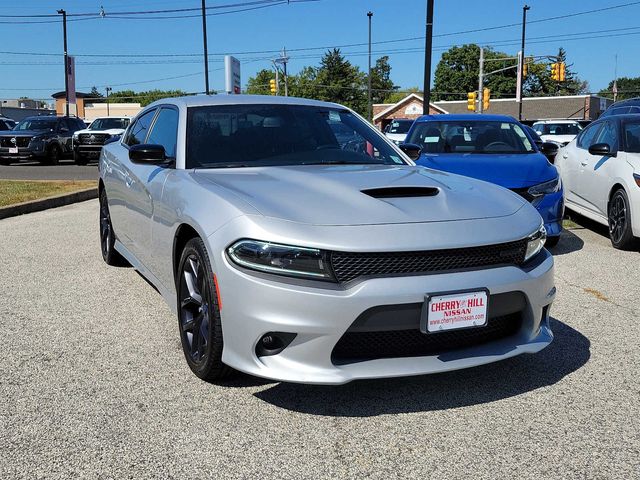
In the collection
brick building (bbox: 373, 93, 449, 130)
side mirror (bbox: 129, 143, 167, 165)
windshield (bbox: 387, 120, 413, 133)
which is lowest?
side mirror (bbox: 129, 143, 167, 165)

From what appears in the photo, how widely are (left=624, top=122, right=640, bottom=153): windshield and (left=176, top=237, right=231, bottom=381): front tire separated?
19.4ft

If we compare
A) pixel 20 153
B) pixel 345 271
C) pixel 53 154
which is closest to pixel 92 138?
pixel 53 154

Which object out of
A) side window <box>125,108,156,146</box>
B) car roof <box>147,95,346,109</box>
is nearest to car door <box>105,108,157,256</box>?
side window <box>125,108,156,146</box>

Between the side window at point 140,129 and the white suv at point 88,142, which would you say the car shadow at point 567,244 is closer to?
the side window at point 140,129

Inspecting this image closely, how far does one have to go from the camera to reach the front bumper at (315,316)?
280 centimetres

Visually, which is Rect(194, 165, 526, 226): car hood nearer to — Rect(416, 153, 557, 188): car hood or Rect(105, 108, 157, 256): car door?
Rect(105, 108, 157, 256): car door

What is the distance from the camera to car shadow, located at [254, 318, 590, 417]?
3.15 metres

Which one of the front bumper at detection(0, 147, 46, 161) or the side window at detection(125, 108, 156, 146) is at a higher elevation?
the side window at detection(125, 108, 156, 146)

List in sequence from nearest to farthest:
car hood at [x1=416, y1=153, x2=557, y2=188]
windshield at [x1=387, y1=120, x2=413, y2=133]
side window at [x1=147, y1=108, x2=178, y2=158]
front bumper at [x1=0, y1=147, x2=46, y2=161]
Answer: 1. side window at [x1=147, y1=108, x2=178, y2=158]
2. car hood at [x1=416, y1=153, x2=557, y2=188]
3. front bumper at [x1=0, y1=147, x2=46, y2=161]
4. windshield at [x1=387, y1=120, x2=413, y2=133]

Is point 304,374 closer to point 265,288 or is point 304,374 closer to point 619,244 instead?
point 265,288

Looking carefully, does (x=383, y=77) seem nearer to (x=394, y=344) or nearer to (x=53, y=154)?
(x=53, y=154)

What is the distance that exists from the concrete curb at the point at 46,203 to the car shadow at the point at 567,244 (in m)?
7.37

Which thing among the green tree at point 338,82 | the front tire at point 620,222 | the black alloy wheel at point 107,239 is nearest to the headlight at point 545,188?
the front tire at point 620,222

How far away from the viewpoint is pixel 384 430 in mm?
2912
